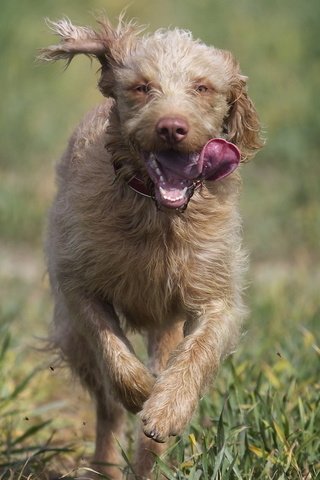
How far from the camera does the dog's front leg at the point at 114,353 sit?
15.1 ft

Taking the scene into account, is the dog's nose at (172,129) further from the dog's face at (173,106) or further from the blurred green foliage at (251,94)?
the blurred green foliage at (251,94)

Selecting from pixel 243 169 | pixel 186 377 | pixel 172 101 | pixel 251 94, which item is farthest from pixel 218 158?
pixel 251 94

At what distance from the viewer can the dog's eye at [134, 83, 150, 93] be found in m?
4.63

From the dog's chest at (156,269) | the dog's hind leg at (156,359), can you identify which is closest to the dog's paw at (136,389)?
the dog's chest at (156,269)

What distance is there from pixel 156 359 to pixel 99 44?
4.88 ft

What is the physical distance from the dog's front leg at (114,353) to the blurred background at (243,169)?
3.17 feet

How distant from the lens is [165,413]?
4.31 metres

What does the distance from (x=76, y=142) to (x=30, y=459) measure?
1.45 metres

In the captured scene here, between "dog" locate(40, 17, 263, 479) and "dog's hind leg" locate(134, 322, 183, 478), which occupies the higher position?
"dog" locate(40, 17, 263, 479)

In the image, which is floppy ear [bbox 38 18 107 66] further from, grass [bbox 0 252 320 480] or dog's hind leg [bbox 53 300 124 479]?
grass [bbox 0 252 320 480]

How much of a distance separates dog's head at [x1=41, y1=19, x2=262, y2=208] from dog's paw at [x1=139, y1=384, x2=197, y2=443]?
0.73 metres

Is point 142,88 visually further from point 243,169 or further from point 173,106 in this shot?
point 243,169

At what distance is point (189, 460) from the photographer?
181 inches

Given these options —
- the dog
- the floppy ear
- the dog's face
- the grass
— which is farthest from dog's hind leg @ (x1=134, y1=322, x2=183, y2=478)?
the floppy ear
